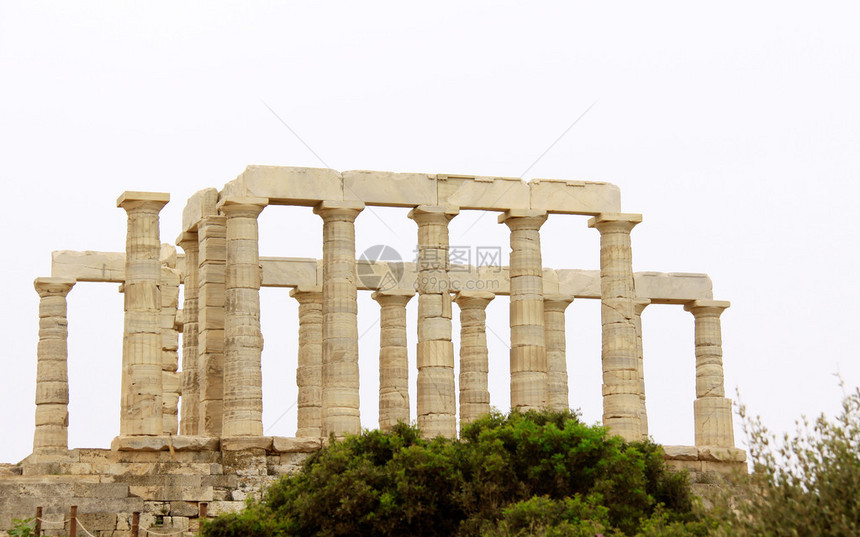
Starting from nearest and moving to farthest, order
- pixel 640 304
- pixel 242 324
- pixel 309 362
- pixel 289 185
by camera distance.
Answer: pixel 242 324
pixel 289 185
pixel 309 362
pixel 640 304

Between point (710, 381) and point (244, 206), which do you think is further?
point (710, 381)

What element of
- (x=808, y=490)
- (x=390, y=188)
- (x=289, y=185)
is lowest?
(x=808, y=490)

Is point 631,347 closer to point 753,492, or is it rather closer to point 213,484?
point 213,484

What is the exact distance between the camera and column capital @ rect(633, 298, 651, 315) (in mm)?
53066

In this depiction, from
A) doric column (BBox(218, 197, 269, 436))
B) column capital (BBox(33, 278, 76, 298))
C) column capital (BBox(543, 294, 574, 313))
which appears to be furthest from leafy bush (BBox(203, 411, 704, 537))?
column capital (BBox(33, 278, 76, 298))

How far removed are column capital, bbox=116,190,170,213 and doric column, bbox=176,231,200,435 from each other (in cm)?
394

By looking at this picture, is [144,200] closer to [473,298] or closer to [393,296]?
[393,296]

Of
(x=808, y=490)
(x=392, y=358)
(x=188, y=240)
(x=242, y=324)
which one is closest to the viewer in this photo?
(x=808, y=490)

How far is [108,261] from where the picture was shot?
50594mm

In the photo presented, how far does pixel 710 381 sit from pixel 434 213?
1509 centimetres

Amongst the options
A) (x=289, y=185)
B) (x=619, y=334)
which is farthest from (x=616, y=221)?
(x=289, y=185)

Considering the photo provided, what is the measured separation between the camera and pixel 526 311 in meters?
44.0

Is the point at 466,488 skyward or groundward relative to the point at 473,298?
groundward

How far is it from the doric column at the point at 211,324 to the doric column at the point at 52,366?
876 centimetres
